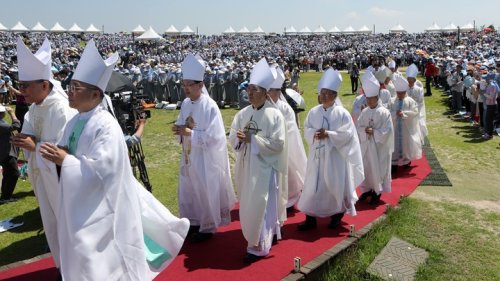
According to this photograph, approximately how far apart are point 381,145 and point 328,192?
2.00 m

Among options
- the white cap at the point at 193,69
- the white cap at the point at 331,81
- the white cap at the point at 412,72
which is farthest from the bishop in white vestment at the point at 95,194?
the white cap at the point at 412,72

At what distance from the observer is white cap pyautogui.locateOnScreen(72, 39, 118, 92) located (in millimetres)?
3707

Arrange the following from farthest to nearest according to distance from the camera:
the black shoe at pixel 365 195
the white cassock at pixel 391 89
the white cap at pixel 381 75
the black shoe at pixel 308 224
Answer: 1. the white cap at pixel 381 75
2. the white cassock at pixel 391 89
3. the black shoe at pixel 365 195
4. the black shoe at pixel 308 224

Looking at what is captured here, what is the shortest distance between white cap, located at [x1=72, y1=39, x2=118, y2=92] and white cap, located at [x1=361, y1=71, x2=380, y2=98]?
191 inches

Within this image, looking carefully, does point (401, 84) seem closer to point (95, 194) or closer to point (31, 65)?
point (31, 65)

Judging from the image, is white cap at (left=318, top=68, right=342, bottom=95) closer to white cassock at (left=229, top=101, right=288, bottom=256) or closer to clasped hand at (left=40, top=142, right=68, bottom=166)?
white cassock at (left=229, top=101, right=288, bottom=256)

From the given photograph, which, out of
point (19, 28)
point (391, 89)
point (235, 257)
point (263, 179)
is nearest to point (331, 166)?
point (263, 179)

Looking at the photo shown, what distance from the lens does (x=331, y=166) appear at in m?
6.38

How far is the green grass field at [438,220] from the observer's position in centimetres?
552

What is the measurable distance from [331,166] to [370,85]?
1.99 meters

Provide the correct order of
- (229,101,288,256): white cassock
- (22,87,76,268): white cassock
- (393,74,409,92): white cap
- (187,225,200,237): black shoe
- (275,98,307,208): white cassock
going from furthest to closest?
(393,74,409,92): white cap
(275,98,307,208): white cassock
(187,225,200,237): black shoe
(229,101,288,256): white cassock
(22,87,76,268): white cassock

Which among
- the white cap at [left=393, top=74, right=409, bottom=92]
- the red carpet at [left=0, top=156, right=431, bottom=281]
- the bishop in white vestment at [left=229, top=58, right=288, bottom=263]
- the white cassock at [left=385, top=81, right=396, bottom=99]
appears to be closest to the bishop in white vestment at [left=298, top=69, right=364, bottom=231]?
the red carpet at [left=0, top=156, right=431, bottom=281]

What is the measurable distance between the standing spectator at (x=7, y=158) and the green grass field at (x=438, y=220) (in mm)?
267

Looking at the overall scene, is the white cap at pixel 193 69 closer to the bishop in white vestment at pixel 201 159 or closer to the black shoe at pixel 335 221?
the bishop in white vestment at pixel 201 159
